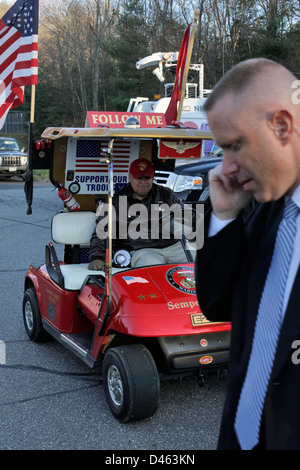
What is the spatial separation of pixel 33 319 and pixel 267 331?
13.3 ft

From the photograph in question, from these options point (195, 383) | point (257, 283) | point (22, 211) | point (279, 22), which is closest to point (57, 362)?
point (195, 383)

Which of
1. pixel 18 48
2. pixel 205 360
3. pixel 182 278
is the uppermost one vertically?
pixel 18 48

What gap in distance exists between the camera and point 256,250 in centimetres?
150

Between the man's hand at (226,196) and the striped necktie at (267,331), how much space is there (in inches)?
5.0

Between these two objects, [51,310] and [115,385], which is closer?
[115,385]

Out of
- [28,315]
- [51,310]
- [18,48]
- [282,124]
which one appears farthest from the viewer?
[18,48]

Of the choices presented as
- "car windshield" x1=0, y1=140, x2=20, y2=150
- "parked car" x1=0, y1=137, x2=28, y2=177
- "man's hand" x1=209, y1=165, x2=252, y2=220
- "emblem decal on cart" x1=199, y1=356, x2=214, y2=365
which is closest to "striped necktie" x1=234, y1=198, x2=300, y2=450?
"man's hand" x1=209, y1=165, x2=252, y2=220

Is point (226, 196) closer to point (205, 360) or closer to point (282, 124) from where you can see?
point (282, 124)

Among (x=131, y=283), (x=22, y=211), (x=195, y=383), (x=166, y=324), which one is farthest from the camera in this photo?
(x=22, y=211)

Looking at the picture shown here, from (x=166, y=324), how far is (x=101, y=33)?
35800 millimetres

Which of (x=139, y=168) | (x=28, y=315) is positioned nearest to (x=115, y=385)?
(x=28, y=315)

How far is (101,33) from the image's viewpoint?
1435 inches

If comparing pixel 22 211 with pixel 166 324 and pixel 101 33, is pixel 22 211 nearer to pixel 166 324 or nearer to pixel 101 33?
pixel 166 324

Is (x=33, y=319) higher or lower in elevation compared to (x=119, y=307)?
lower
